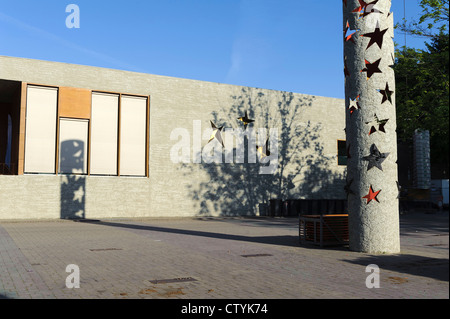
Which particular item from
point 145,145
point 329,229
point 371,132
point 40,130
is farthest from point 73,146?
point 371,132

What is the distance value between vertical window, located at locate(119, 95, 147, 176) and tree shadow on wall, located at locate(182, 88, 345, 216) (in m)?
2.87

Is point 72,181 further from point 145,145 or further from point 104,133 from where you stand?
point 145,145

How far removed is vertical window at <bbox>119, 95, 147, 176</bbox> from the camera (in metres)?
25.2

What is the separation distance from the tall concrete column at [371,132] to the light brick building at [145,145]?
16.3m

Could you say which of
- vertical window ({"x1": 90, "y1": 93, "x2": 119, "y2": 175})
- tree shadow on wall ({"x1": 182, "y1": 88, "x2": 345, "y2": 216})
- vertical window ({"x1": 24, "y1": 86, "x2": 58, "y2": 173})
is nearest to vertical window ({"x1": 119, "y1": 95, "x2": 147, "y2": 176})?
vertical window ({"x1": 90, "y1": 93, "x2": 119, "y2": 175})

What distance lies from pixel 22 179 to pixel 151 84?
8866 millimetres

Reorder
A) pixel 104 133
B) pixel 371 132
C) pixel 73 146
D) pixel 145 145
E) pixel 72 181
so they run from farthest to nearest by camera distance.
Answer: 1. pixel 145 145
2. pixel 104 133
3. pixel 73 146
4. pixel 72 181
5. pixel 371 132

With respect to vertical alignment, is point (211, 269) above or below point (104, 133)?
below

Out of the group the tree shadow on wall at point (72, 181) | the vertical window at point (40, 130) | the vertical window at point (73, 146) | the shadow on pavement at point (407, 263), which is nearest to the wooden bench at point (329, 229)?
the shadow on pavement at point (407, 263)

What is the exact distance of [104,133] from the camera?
2467 centimetres

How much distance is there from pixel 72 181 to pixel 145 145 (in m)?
4.63

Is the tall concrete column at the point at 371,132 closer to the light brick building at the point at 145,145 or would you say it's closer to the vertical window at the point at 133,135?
the light brick building at the point at 145,145

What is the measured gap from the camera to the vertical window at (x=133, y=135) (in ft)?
82.5

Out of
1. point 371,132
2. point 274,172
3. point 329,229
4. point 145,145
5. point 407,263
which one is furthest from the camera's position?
point 274,172
